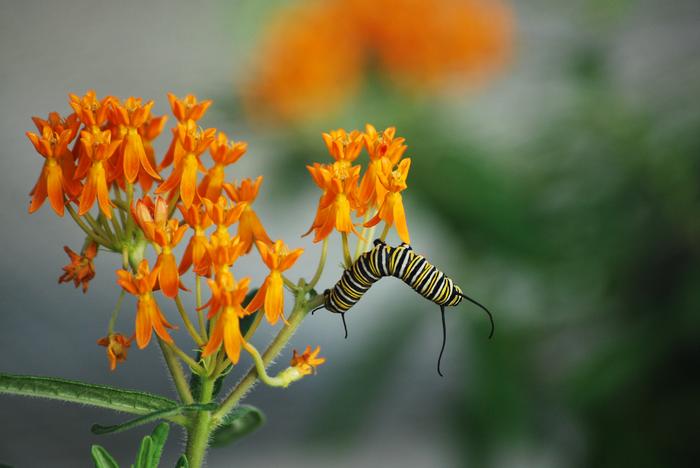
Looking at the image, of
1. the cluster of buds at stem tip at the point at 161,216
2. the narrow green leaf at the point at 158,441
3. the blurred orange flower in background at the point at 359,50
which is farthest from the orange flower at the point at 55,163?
the blurred orange flower in background at the point at 359,50

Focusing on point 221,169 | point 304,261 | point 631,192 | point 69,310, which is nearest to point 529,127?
point 631,192

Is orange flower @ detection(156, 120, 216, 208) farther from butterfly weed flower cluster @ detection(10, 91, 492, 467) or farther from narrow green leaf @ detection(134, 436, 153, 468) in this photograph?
narrow green leaf @ detection(134, 436, 153, 468)

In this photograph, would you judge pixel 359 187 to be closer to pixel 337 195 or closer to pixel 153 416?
pixel 337 195

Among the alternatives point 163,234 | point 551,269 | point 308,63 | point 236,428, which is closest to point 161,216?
point 163,234

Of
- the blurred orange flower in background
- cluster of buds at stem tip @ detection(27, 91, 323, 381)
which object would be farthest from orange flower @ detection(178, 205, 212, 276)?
the blurred orange flower in background

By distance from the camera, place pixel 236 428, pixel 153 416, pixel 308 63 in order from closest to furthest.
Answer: pixel 153 416
pixel 236 428
pixel 308 63

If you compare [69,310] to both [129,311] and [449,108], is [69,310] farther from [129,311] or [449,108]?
[449,108]

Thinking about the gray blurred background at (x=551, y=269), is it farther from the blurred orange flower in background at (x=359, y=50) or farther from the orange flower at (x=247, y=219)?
the orange flower at (x=247, y=219)
